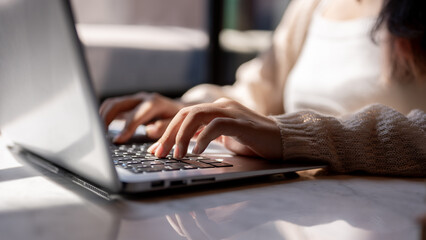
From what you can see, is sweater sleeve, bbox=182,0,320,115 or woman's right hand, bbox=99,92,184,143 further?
sweater sleeve, bbox=182,0,320,115

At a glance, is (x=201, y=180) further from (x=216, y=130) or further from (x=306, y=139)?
(x=306, y=139)

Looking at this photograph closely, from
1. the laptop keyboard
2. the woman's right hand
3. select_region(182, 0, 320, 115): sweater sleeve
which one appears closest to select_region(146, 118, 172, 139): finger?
the woman's right hand

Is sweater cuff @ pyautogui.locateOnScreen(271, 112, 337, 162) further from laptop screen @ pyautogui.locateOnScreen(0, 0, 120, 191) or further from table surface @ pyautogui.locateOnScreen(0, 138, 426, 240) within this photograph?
laptop screen @ pyautogui.locateOnScreen(0, 0, 120, 191)

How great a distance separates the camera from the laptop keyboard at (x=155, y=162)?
52cm

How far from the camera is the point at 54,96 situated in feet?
1.52

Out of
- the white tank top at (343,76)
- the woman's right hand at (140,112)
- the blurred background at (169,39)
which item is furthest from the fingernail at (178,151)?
the blurred background at (169,39)

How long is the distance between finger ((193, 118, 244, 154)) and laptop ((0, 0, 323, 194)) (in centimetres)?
2

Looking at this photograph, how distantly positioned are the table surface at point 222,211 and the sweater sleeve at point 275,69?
73 centimetres

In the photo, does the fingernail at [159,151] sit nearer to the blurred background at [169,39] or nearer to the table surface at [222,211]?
the table surface at [222,211]

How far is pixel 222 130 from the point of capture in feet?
1.94

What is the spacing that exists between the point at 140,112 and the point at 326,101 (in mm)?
474

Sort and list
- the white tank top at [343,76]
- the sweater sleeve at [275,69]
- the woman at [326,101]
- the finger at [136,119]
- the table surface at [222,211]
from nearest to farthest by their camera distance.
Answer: the table surface at [222,211]
the woman at [326,101]
the finger at [136,119]
the white tank top at [343,76]
the sweater sleeve at [275,69]

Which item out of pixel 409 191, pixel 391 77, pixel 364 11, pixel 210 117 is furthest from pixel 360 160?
pixel 364 11

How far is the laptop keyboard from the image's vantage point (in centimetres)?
52
